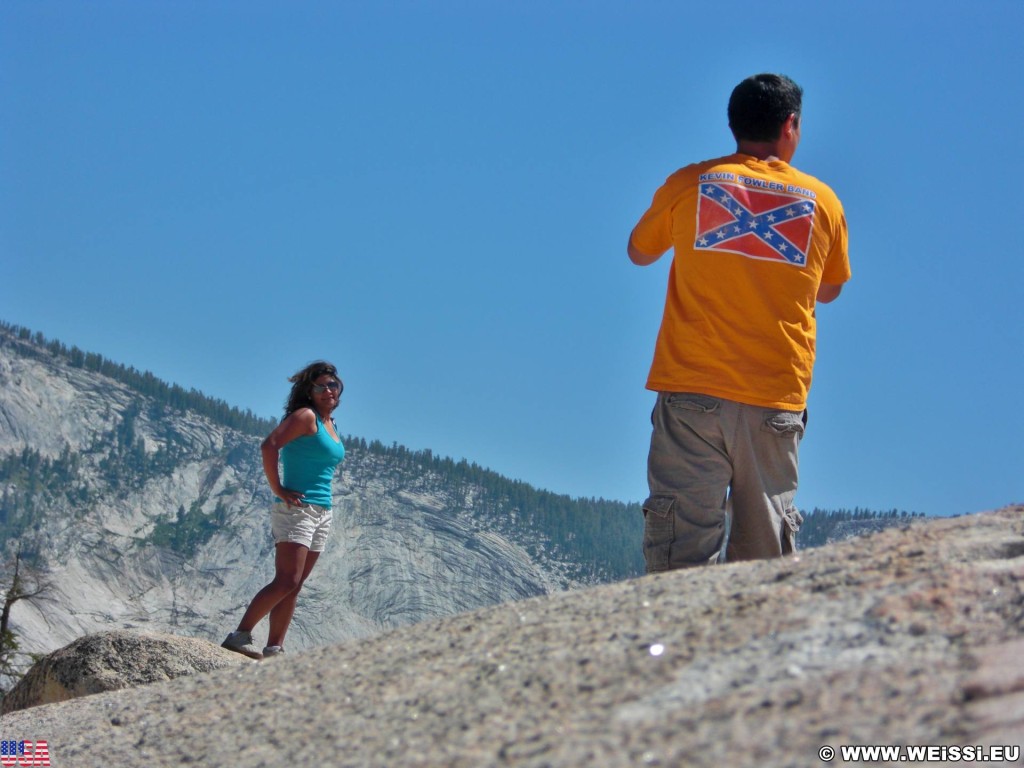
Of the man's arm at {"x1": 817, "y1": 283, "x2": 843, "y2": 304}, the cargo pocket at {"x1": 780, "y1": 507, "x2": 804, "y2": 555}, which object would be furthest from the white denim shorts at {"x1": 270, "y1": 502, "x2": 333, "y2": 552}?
the man's arm at {"x1": 817, "y1": 283, "x2": 843, "y2": 304}

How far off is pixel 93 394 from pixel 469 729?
459 ft

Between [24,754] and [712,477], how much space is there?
3096mm

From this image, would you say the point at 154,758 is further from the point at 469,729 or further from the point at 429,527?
the point at 429,527

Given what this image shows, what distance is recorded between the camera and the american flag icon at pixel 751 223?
5.20 m

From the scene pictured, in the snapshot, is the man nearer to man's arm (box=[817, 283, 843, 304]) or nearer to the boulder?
man's arm (box=[817, 283, 843, 304])

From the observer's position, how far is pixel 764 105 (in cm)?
545

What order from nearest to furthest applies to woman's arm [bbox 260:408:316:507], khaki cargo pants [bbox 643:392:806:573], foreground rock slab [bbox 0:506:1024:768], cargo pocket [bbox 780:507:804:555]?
foreground rock slab [bbox 0:506:1024:768] → khaki cargo pants [bbox 643:392:806:573] → cargo pocket [bbox 780:507:804:555] → woman's arm [bbox 260:408:316:507]

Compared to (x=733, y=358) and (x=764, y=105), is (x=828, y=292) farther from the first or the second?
(x=764, y=105)

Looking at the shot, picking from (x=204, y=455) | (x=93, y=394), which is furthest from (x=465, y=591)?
(x=93, y=394)

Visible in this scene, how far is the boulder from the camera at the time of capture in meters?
7.31

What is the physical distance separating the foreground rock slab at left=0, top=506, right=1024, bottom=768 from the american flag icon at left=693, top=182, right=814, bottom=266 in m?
1.36

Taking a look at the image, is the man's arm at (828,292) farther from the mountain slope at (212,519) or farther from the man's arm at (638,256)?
the mountain slope at (212,519)

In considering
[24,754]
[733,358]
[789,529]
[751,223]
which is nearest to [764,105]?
[751,223]

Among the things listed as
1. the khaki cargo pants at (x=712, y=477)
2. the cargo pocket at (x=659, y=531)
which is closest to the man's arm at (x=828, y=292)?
the khaki cargo pants at (x=712, y=477)
